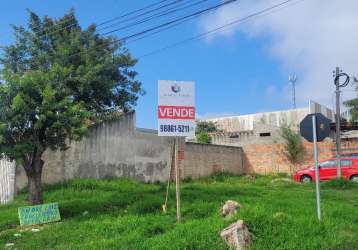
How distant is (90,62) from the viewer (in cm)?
1645

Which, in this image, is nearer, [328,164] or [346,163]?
[346,163]

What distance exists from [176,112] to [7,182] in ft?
28.6

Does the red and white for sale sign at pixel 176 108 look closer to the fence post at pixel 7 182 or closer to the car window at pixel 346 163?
the fence post at pixel 7 182

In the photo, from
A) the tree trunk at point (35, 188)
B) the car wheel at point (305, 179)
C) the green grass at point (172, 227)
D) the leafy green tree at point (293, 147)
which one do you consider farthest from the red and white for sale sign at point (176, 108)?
the leafy green tree at point (293, 147)

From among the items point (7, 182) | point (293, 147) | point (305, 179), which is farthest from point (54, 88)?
point (293, 147)

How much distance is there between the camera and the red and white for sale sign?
9.75 metres

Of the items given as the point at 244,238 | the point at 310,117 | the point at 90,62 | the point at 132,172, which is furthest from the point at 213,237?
the point at 132,172

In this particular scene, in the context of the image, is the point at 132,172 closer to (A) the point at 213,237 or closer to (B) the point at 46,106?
(B) the point at 46,106

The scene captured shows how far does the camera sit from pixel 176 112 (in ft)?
32.5

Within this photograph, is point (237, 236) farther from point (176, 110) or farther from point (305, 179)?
point (305, 179)

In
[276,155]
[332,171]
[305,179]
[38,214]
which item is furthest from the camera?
[276,155]

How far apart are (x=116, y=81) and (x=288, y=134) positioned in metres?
15.9

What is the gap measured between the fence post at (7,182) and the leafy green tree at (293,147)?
63.6 feet

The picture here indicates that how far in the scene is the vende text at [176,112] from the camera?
9742 millimetres
